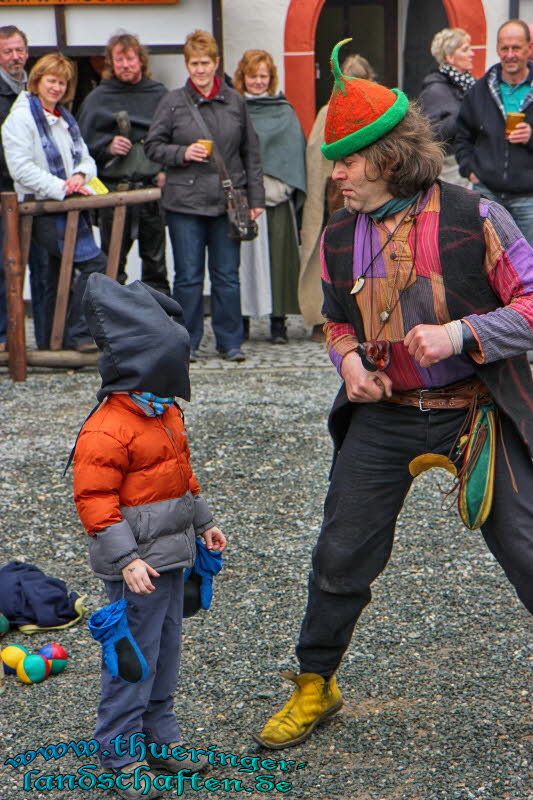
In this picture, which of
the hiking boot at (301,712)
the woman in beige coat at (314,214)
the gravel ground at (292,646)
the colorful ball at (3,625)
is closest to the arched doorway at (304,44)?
the woman in beige coat at (314,214)

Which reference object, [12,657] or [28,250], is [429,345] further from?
[28,250]

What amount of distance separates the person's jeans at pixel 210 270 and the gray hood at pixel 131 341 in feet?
16.5

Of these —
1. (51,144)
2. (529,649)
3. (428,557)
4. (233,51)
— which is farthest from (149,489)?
(233,51)

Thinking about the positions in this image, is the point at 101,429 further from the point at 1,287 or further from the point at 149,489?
the point at 1,287

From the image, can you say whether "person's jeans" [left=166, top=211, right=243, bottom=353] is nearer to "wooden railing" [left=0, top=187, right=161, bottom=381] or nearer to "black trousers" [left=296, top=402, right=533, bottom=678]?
"wooden railing" [left=0, top=187, right=161, bottom=381]

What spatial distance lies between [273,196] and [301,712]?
587cm

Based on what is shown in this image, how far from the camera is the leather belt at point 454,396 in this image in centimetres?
319

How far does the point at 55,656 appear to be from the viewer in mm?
3906

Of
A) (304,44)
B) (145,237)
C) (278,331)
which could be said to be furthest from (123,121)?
(304,44)

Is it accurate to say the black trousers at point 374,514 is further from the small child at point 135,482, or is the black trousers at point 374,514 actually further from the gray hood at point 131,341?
the gray hood at point 131,341

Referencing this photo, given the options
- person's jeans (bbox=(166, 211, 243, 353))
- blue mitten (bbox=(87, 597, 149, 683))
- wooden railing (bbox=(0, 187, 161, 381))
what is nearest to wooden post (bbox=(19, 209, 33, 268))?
wooden railing (bbox=(0, 187, 161, 381))

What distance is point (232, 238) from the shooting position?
8070 millimetres

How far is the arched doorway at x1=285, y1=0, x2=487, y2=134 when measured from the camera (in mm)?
9930

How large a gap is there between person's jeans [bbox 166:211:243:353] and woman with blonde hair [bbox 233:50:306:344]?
2.10 ft
